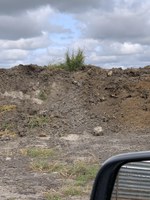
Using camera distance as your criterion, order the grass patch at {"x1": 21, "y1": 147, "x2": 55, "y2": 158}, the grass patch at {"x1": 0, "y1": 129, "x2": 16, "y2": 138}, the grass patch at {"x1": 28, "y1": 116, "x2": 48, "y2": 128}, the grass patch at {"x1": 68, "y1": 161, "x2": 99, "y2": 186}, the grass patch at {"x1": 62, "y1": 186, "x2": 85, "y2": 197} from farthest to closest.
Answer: the grass patch at {"x1": 28, "y1": 116, "x2": 48, "y2": 128}, the grass patch at {"x1": 0, "y1": 129, "x2": 16, "y2": 138}, the grass patch at {"x1": 21, "y1": 147, "x2": 55, "y2": 158}, the grass patch at {"x1": 68, "y1": 161, "x2": 99, "y2": 186}, the grass patch at {"x1": 62, "y1": 186, "x2": 85, "y2": 197}

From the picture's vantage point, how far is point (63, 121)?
15.7 meters

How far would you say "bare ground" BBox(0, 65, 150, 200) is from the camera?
8.93 m

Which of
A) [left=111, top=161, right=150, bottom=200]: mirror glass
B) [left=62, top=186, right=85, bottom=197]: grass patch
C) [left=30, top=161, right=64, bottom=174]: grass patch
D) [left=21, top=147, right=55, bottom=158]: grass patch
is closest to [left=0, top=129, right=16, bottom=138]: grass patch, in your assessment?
[left=21, top=147, right=55, bottom=158]: grass patch

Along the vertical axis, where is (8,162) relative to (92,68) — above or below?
below

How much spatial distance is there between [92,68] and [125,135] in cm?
569

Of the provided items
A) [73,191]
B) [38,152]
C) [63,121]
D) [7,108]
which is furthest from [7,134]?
[73,191]

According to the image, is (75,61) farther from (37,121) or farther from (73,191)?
(73,191)

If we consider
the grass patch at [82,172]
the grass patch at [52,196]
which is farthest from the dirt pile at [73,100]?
the grass patch at [52,196]

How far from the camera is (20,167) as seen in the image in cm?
1001

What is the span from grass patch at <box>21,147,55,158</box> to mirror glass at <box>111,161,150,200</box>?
29.5 feet

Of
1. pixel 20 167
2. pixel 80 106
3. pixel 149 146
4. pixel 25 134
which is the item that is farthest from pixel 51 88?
pixel 20 167

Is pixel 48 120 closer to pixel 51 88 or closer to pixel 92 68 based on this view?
pixel 51 88

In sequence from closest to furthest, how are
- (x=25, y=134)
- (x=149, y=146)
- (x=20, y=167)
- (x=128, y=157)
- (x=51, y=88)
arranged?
1. (x=128, y=157)
2. (x=20, y=167)
3. (x=149, y=146)
4. (x=25, y=134)
5. (x=51, y=88)

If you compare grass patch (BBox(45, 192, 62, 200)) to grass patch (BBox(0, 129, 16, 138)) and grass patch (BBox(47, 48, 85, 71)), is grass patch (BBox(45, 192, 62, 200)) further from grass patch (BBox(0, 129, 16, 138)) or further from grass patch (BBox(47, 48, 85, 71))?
grass patch (BBox(47, 48, 85, 71))
